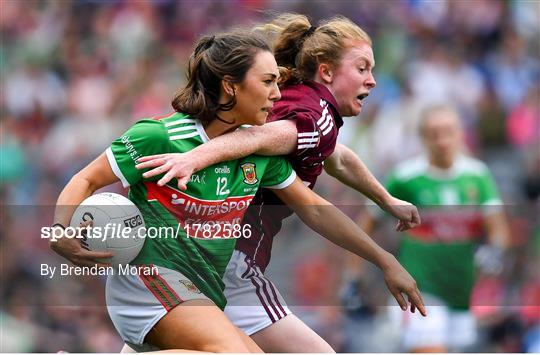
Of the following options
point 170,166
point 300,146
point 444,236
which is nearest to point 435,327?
point 444,236

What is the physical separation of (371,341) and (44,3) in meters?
5.00

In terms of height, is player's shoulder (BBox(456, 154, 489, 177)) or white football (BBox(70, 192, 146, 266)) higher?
white football (BBox(70, 192, 146, 266))

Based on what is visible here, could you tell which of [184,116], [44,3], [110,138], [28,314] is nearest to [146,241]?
[184,116]

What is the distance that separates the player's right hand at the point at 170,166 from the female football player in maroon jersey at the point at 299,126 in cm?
46

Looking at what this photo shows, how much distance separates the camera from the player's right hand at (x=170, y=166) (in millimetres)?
3951

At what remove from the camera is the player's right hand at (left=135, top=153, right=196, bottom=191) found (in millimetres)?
3951

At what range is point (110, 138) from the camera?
902cm

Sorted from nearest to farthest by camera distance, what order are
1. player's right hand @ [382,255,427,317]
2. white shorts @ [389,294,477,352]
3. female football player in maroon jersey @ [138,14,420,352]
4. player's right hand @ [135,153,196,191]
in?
player's right hand @ [135,153,196,191] < player's right hand @ [382,255,427,317] < female football player in maroon jersey @ [138,14,420,352] < white shorts @ [389,294,477,352]

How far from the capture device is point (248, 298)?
15.1 ft

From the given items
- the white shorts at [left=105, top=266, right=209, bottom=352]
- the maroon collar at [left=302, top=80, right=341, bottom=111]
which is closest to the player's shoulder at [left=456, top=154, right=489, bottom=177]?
the maroon collar at [left=302, top=80, right=341, bottom=111]

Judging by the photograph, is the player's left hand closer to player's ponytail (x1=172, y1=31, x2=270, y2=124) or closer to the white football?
player's ponytail (x1=172, y1=31, x2=270, y2=124)

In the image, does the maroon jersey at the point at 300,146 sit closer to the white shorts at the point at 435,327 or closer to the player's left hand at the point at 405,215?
the player's left hand at the point at 405,215

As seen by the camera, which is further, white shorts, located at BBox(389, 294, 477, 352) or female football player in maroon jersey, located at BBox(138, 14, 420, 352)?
white shorts, located at BBox(389, 294, 477, 352)

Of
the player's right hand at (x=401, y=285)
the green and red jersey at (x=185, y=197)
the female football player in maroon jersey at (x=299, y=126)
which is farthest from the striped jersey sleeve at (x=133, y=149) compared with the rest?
the player's right hand at (x=401, y=285)
